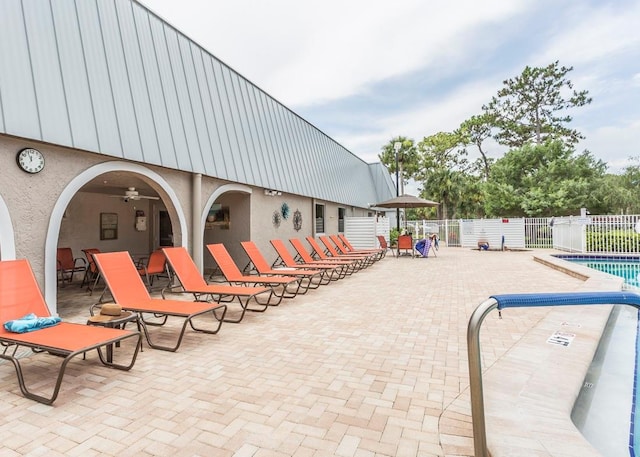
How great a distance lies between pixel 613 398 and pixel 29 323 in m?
5.16

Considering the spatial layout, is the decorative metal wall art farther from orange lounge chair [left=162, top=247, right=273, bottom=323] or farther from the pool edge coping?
the pool edge coping

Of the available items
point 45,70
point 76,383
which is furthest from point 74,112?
point 76,383

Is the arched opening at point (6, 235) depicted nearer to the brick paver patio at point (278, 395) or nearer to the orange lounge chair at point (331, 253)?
the brick paver patio at point (278, 395)

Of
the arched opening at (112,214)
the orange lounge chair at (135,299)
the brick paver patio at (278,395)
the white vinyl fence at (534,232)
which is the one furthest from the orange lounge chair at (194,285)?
the white vinyl fence at (534,232)

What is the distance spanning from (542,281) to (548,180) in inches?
856

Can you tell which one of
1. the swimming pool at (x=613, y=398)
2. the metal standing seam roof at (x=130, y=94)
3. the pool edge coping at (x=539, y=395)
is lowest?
the swimming pool at (x=613, y=398)

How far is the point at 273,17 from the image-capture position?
11641 millimetres

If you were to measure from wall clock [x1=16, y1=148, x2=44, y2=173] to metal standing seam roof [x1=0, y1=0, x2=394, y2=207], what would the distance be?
245 millimetres

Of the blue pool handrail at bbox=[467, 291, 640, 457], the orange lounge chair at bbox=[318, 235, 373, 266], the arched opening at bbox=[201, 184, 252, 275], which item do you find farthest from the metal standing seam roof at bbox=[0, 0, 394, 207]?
the blue pool handrail at bbox=[467, 291, 640, 457]

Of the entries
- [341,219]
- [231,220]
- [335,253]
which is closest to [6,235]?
[231,220]

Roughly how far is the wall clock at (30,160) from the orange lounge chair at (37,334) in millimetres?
1534

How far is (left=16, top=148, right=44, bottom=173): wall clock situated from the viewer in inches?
169

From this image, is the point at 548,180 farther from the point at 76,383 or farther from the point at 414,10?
the point at 76,383

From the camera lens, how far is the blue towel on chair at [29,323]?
3.04 m
